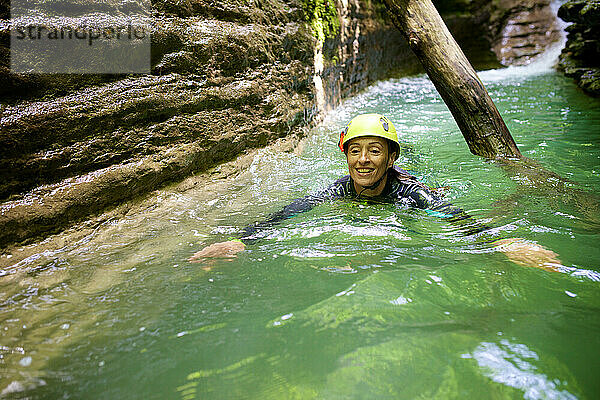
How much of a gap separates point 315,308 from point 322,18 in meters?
6.37

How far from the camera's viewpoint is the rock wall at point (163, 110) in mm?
3174

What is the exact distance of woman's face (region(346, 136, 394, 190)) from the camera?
3.66 metres

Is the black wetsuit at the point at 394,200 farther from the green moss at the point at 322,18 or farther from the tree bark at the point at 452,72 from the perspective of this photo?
the green moss at the point at 322,18

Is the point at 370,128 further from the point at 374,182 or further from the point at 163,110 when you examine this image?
the point at 163,110

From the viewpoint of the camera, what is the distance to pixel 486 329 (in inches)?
72.1

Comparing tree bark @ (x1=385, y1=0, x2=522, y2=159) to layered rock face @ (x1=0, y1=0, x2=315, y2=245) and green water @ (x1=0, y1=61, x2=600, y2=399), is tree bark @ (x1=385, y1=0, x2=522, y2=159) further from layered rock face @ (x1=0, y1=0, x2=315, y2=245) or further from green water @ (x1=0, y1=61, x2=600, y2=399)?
layered rock face @ (x1=0, y1=0, x2=315, y2=245)

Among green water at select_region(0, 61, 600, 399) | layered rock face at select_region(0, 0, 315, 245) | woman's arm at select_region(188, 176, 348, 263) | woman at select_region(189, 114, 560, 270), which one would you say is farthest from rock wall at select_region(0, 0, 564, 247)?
woman at select_region(189, 114, 560, 270)

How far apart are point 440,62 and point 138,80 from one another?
3.37 meters

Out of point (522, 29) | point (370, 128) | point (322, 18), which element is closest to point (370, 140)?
point (370, 128)

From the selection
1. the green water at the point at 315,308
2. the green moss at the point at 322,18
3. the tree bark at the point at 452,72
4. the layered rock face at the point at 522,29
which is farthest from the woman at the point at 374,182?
the layered rock face at the point at 522,29

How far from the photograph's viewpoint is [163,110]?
13.3ft

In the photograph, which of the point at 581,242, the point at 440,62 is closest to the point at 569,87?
the point at 440,62

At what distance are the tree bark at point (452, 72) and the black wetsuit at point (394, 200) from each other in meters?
1.51

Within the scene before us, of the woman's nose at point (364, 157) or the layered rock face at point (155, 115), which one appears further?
the woman's nose at point (364, 157)
